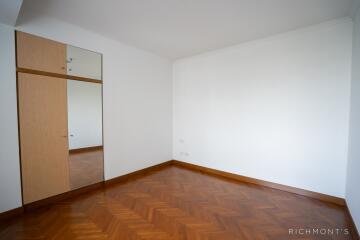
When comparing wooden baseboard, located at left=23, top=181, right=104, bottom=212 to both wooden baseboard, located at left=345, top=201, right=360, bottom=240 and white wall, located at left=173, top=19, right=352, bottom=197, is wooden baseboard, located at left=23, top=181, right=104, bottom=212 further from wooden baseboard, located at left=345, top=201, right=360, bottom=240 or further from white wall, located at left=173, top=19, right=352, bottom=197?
wooden baseboard, located at left=345, top=201, right=360, bottom=240

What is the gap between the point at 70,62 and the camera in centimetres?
274

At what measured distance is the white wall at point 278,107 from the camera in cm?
252

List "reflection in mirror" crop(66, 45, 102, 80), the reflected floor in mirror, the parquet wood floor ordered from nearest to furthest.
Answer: the parquet wood floor
"reflection in mirror" crop(66, 45, 102, 80)
the reflected floor in mirror

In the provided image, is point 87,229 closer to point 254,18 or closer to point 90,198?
point 90,198

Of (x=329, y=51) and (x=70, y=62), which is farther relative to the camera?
(x=70, y=62)

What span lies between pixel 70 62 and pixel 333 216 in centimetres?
442

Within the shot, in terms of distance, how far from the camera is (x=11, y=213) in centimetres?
220

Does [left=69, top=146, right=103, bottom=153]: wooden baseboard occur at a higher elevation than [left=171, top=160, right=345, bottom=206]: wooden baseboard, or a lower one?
higher

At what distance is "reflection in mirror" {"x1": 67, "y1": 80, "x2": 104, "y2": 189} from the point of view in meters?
2.83

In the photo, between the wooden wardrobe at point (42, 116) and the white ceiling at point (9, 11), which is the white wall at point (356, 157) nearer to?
the white ceiling at point (9, 11)

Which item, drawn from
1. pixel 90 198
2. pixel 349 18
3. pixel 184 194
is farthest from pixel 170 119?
pixel 349 18

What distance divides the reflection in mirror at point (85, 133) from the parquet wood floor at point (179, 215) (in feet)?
1.13

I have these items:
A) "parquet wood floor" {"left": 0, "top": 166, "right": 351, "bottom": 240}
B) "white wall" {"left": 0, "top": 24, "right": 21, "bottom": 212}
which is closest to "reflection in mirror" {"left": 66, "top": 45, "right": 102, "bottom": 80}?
"white wall" {"left": 0, "top": 24, "right": 21, "bottom": 212}

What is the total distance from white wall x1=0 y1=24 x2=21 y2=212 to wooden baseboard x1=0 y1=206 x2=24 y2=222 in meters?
0.05
